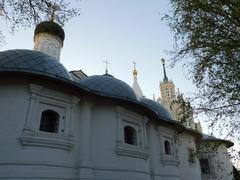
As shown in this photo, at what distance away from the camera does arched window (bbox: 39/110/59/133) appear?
8430mm

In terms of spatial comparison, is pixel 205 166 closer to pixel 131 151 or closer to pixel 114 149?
pixel 131 151

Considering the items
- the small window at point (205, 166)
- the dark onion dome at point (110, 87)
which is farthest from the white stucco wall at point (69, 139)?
the small window at point (205, 166)

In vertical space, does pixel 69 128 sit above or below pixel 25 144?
above

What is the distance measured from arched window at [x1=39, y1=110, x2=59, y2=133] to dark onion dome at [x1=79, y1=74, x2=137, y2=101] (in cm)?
200

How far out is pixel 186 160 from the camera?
584 inches

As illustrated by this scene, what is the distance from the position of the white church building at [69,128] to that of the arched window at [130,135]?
0.14ft

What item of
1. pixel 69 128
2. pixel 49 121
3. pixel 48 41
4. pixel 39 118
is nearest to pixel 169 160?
pixel 69 128

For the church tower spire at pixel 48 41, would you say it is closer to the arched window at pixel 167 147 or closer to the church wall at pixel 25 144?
the church wall at pixel 25 144

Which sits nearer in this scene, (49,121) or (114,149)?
(49,121)

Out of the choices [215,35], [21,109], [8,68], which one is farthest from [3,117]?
[215,35]

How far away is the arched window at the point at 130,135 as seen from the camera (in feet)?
34.3

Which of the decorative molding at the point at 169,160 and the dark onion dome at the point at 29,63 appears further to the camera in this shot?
the decorative molding at the point at 169,160

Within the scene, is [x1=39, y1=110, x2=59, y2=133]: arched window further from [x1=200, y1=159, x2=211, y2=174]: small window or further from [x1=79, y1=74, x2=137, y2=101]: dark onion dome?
[x1=200, y1=159, x2=211, y2=174]: small window

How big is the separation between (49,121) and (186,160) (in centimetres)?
960
